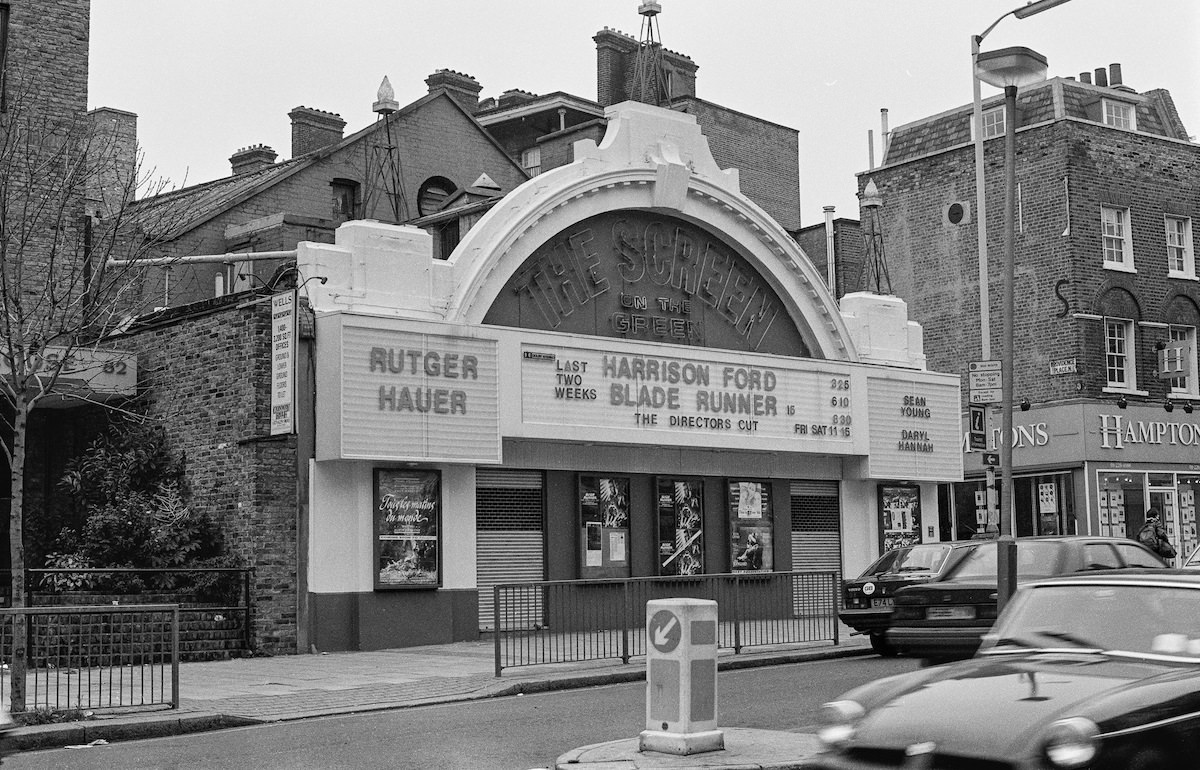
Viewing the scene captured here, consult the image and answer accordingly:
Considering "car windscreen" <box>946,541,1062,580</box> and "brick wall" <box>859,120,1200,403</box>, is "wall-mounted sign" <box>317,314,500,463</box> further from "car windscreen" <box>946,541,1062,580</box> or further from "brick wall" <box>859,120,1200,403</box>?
"brick wall" <box>859,120,1200,403</box>

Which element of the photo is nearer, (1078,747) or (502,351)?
(1078,747)

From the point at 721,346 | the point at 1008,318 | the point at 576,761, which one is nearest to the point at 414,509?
the point at 721,346

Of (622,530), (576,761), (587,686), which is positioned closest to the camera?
(576,761)

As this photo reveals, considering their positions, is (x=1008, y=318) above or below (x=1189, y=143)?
below

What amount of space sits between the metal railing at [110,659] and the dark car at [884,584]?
8.87 metres

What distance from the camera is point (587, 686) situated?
647 inches

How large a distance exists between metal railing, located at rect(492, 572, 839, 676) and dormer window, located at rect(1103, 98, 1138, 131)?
2330 centimetres

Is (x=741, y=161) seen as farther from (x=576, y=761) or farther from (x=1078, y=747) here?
(x=1078, y=747)

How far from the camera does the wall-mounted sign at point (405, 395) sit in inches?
781

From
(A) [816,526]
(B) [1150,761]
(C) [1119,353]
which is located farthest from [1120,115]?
(B) [1150,761]

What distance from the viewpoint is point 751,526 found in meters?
25.6

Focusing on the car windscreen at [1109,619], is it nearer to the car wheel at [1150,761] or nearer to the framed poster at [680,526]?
the car wheel at [1150,761]

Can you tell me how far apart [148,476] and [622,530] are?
750 centimetres

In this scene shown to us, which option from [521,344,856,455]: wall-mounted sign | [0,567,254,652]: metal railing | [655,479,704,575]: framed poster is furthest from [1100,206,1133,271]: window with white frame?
[0,567,254,652]: metal railing
